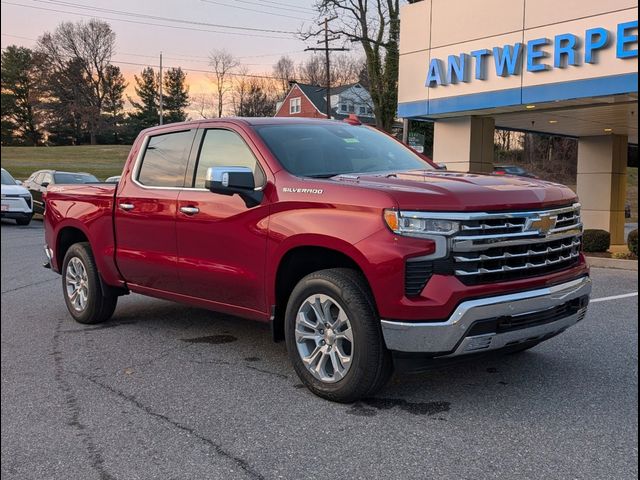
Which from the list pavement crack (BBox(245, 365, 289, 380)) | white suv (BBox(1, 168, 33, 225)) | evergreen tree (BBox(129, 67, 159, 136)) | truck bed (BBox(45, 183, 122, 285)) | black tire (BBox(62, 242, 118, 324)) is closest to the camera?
pavement crack (BBox(245, 365, 289, 380))

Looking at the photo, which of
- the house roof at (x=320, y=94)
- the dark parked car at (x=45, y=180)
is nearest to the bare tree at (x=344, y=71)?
the house roof at (x=320, y=94)

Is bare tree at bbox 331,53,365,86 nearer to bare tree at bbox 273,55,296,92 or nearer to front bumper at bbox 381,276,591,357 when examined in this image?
bare tree at bbox 273,55,296,92

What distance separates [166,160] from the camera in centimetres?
562

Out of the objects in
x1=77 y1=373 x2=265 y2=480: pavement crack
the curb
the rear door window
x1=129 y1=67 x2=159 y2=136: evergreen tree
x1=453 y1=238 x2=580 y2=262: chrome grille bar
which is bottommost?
x1=77 y1=373 x2=265 y2=480: pavement crack

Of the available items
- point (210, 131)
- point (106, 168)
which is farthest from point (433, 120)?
point (106, 168)

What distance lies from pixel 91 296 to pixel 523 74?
9709 millimetres

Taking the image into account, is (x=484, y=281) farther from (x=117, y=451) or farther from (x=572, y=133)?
(x=572, y=133)

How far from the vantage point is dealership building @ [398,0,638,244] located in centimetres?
1123

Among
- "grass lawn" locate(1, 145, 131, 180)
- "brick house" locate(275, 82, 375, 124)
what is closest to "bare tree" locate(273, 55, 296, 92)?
"brick house" locate(275, 82, 375, 124)

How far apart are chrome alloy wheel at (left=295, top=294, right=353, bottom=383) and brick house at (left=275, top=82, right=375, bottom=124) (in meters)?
50.3

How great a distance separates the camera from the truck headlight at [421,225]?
3.64 meters

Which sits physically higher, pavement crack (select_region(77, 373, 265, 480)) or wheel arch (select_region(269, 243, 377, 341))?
wheel arch (select_region(269, 243, 377, 341))

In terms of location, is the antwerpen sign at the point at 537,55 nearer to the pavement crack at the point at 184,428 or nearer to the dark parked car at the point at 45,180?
the pavement crack at the point at 184,428

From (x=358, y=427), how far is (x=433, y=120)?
12.2m
